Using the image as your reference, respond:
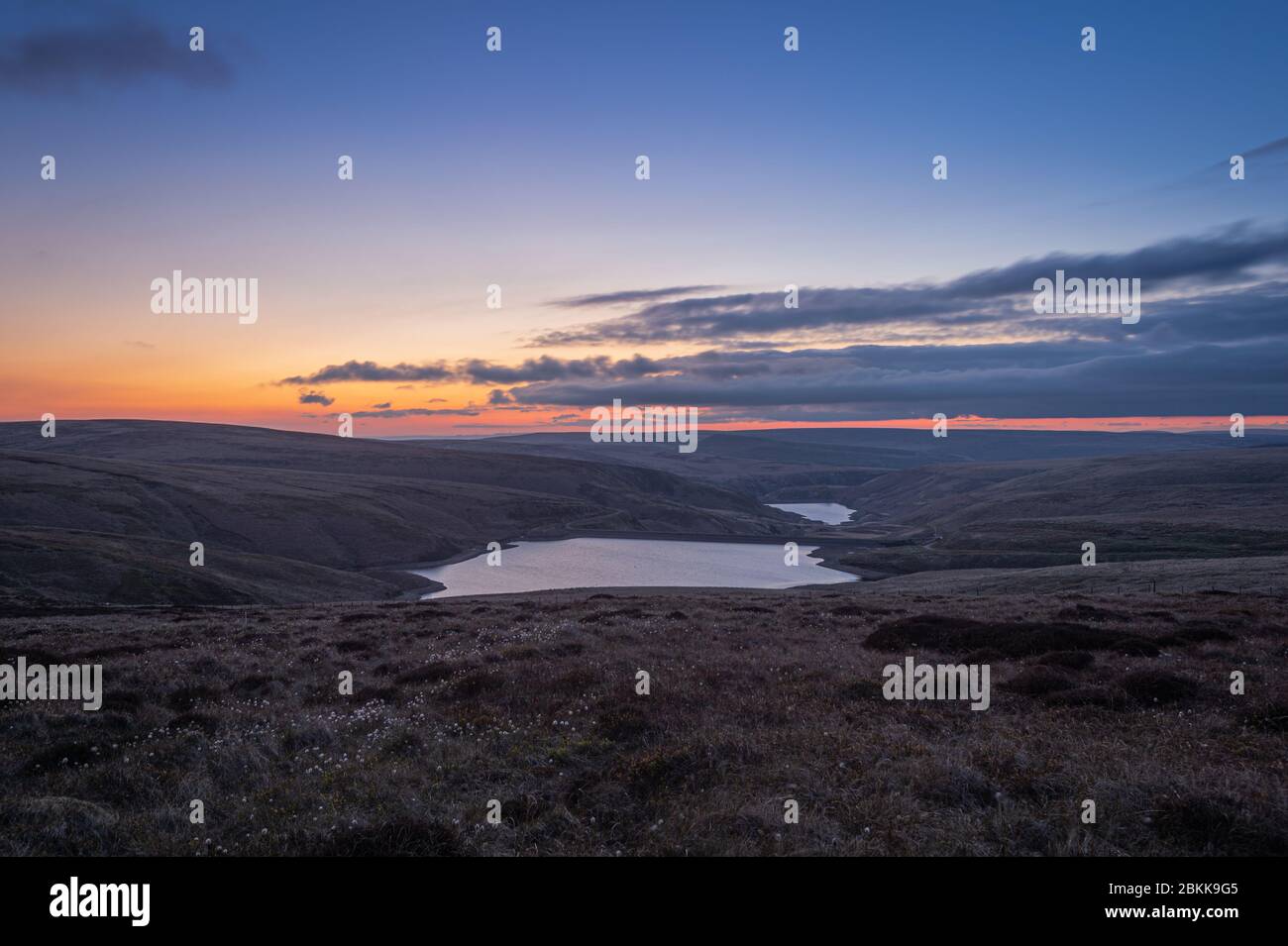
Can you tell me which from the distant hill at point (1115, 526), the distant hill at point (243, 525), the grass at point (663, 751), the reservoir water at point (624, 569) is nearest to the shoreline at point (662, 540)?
the reservoir water at point (624, 569)

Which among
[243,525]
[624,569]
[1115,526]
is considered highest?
[243,525]

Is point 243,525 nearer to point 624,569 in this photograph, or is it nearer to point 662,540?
point 624,569

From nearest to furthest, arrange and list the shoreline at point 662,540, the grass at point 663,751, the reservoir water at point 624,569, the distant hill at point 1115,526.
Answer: the grass at point 663,751
the shoreline at point 662,540
the distant hill at point 1115,526
the reservoir water at point 624,569

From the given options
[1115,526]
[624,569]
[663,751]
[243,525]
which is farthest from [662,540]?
[663,751]

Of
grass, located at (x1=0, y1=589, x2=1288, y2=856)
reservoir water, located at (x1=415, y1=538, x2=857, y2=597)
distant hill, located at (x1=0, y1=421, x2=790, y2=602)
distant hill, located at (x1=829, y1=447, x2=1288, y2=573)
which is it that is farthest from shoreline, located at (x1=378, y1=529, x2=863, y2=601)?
grass, located at (x1=0, y1=589, x2=1288, y2=856)

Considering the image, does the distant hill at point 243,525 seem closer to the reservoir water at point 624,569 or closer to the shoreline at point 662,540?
the shoreline at point 662,540
